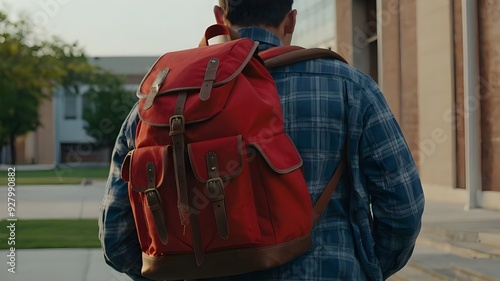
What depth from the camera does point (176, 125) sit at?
6.29ft

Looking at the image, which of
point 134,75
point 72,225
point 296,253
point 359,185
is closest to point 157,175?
point 296,253

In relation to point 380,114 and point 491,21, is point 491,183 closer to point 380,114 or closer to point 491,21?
point 491,21

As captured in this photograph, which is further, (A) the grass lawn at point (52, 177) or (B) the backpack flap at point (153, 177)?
(A) the grass lawn at point (52, 177)

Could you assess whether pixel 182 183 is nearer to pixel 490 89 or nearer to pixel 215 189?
Answer: pixel 215 189

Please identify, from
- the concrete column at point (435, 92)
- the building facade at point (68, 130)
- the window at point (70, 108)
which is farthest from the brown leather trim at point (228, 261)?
the window at point (70, 108)

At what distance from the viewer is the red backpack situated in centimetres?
190

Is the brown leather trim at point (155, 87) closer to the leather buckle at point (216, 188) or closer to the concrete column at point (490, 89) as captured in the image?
the leather buckle at point (216, 188)

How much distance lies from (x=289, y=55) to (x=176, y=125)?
1.29ft

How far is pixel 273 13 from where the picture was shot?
2.19 meters

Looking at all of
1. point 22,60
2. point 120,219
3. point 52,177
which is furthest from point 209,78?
point 52,177

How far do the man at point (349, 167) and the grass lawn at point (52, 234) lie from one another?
9.21 metres

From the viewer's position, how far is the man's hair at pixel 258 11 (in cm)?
218

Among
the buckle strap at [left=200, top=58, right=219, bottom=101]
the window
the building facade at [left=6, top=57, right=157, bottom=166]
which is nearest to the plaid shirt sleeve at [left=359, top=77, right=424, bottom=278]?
the buckle strap at [left=200, top=58, right=219, bottom=101]

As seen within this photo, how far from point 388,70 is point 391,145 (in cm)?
1989
